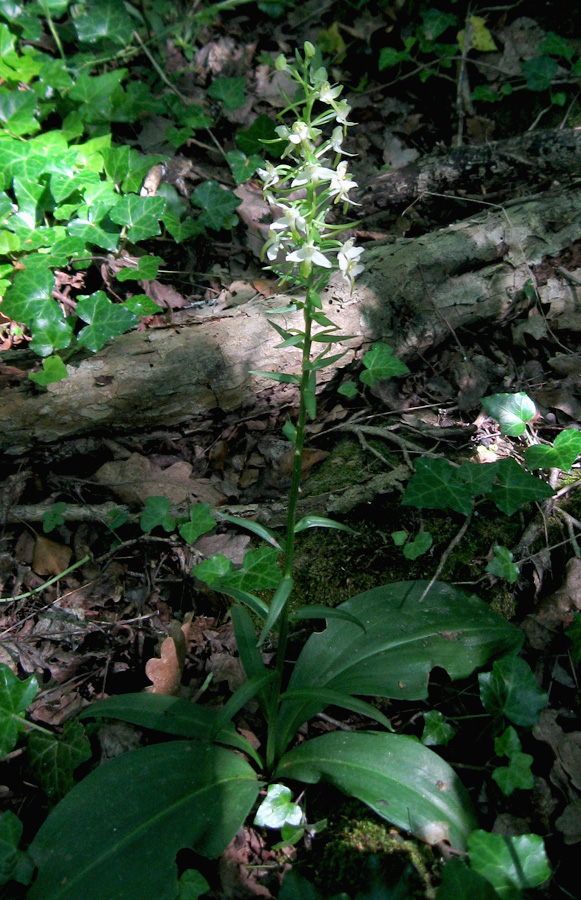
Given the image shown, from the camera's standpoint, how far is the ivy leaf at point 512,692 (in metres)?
1.81

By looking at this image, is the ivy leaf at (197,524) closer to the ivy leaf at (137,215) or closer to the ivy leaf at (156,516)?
the ivy leaf at (156,516)

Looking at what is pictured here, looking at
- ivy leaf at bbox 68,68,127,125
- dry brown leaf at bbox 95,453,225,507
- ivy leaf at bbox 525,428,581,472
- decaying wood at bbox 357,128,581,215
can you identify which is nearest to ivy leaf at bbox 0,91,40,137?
ivy leaf at bbox 68,68,127,125

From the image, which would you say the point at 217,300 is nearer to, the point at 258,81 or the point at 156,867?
the point at 258,81

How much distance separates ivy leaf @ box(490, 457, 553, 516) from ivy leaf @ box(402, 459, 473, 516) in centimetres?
12

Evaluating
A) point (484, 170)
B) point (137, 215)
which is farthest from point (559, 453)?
point (137, 215)

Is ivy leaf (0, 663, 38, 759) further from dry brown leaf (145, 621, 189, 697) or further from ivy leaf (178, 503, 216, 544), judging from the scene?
ivy leaf (178, 503, 216, 544)

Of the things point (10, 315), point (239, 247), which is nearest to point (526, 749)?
point (10, 315)

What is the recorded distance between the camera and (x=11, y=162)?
3303 mm

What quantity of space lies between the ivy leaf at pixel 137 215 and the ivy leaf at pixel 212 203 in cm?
44

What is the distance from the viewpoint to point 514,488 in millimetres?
2314

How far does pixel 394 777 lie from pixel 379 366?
5.90 feet

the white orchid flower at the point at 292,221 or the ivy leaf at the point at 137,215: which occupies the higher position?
the white orchid flower at the point at 292,221

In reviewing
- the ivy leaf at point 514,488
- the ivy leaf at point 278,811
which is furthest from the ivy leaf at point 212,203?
the ivy leaf at point 278,811

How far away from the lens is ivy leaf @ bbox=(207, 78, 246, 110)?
4273 millimetres
